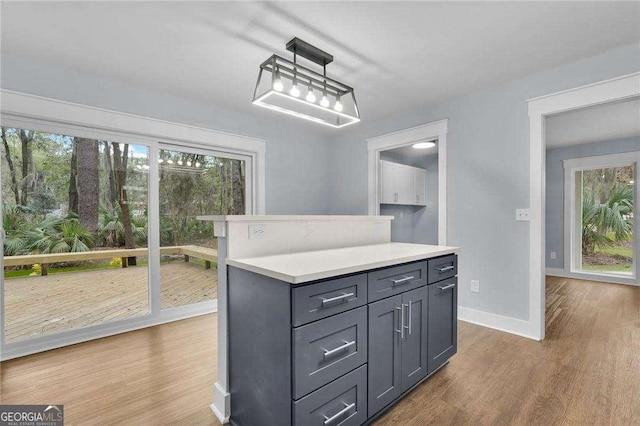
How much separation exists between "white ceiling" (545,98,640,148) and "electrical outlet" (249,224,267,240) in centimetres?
335

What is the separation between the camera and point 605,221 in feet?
16.7

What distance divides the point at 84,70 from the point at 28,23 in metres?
0.64

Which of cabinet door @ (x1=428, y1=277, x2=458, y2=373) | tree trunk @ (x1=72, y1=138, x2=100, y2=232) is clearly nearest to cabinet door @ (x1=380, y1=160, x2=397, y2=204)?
cabinet door @ (x1=428, y1=277, x2=458, y2=373)

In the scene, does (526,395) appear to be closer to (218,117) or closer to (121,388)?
(121,388)

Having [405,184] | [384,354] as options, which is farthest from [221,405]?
[405,184]

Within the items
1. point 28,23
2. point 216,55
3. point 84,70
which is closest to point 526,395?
point 216,55

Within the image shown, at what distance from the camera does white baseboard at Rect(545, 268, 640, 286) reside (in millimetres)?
4691

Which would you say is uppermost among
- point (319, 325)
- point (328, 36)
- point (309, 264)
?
point (328, 36)

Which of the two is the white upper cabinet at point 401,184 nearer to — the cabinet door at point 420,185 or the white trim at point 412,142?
the cabinet door at point 420,185

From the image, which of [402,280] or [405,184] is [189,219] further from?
[405,184]

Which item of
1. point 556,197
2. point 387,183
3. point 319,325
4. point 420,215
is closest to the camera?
point 319,325

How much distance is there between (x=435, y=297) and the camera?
2021mm

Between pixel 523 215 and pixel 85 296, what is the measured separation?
4.15m

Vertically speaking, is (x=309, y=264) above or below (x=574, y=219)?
below
